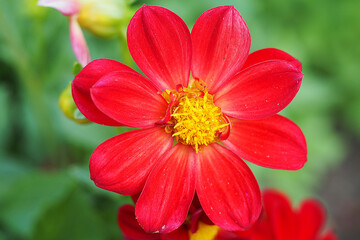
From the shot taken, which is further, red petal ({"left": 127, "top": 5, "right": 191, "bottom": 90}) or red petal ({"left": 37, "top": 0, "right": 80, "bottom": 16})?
red petal ({"left": 37, "top": 0, "right": 80, "bottom": 16})

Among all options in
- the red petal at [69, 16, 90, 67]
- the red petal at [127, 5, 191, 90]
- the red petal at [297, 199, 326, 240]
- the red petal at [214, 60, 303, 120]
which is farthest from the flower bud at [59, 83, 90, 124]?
the red petal at [297, 199, 326, 240]

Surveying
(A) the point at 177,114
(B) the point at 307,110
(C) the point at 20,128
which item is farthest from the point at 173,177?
(B) the point at 307,110

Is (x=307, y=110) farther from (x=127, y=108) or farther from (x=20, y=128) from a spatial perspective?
(x=127, y=108)

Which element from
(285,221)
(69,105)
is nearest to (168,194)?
(69,105)

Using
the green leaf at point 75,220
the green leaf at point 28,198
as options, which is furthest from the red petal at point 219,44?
the green leaf at point 28,198

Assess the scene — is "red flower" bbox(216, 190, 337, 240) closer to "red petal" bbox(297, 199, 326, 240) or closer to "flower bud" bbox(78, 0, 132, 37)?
"red petal" bbox(297, 199, 326, 240)
